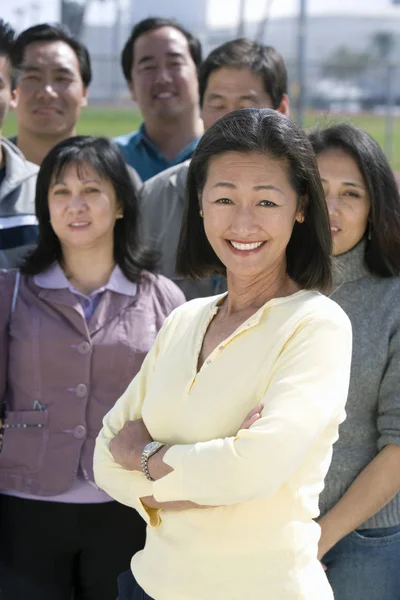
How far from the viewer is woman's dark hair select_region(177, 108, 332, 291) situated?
2.06 metres

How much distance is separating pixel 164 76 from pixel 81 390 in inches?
86.1

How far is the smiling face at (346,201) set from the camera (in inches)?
109

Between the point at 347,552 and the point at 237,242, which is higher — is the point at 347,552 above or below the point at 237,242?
below

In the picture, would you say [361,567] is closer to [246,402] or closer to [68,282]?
[246,402]

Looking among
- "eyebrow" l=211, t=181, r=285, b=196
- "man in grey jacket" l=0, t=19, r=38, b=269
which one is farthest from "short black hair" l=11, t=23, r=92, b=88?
"eyebrow" l=211, t=181, r=285, b=196

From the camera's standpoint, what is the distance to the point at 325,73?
25.5 meters

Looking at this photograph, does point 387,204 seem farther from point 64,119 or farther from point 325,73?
point 325,73

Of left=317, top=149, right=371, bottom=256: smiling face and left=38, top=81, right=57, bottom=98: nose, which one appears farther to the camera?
left=38, top=81, right=57, bottom=98: nose

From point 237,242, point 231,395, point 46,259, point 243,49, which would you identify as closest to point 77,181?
point 46,259

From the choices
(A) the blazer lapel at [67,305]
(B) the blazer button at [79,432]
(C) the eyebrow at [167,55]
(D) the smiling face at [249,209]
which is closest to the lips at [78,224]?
(A) the blazer lapel at [67,305]

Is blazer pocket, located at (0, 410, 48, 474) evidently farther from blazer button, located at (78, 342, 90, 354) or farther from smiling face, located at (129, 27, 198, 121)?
smiling face, located at (129, 27, 198, 121)

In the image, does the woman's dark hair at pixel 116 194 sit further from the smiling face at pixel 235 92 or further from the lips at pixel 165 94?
the lips at pixel 165 94

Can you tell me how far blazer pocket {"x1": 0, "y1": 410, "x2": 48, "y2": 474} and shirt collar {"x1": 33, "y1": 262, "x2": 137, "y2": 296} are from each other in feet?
1.44

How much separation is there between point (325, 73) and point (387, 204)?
77.7 feet
